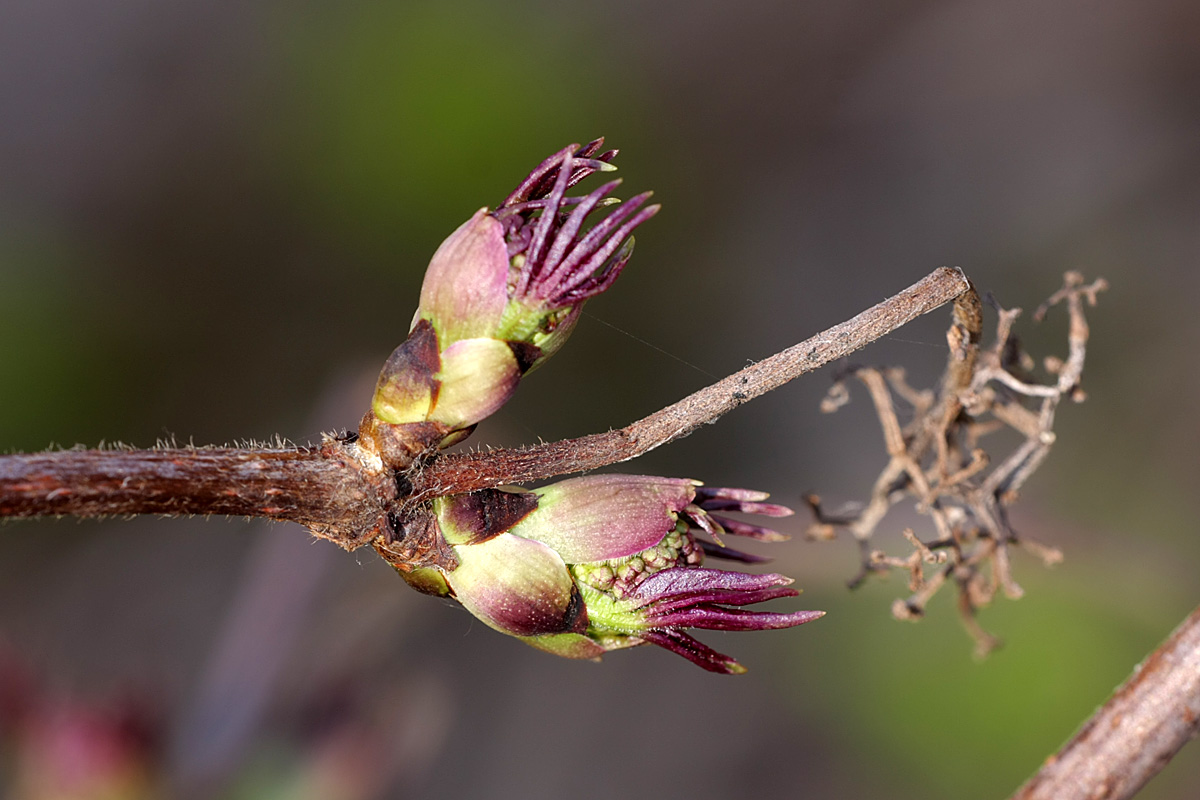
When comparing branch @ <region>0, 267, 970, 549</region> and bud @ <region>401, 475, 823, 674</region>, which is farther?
bud @ <region>401, 475, 823, 674</region>

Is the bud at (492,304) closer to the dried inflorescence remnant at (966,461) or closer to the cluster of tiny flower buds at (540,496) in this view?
the cluster of tiny flower buds at (540,496)

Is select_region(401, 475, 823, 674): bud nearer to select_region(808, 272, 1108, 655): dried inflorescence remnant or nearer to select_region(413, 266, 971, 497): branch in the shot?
select_region(413, 266, 971, 497): branch

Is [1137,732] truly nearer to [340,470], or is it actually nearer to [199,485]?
[340,470]

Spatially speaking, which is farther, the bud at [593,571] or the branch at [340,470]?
the bud at [593,571]

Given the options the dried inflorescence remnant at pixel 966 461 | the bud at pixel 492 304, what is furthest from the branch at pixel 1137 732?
the bud at pixel 492 304

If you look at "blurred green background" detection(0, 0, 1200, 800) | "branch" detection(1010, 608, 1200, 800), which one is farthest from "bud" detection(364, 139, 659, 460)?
"blurred green background" detection(0, 0, 1200, 800)

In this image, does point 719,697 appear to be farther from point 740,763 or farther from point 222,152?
point 222,152

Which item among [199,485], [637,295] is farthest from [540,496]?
[637,295]
